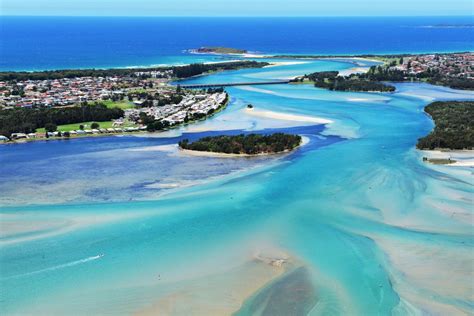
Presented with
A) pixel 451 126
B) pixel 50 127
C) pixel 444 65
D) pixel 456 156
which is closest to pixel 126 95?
pixel 50 127

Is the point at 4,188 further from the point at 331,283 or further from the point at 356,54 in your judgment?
the point at 356,54

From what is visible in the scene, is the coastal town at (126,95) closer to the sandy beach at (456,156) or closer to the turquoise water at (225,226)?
the turquoise water at (225,226)

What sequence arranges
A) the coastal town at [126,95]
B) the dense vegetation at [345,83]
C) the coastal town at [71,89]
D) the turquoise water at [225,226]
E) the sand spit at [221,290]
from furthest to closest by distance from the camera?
the dense vegetation at [345,83], the coastal town at [71,89], the coastal town at [126,95], the turquoise water at [225,226], the sand spit at [221,290]

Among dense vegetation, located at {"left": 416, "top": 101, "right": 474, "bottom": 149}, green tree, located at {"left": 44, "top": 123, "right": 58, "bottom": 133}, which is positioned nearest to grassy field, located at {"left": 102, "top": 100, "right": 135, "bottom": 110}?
green tree, located at {"left": 44, "top": 123, "right": 58, "bottom": 133}

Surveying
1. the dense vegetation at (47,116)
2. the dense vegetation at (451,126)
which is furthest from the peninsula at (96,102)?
the dense vegetation at (451,126)

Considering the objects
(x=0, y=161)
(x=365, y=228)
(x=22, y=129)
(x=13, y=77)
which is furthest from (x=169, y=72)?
(x=365, y=228)

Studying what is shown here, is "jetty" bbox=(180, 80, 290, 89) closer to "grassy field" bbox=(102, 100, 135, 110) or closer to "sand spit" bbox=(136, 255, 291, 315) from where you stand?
"grassy field" bbox=(102, 100, 135, 110)

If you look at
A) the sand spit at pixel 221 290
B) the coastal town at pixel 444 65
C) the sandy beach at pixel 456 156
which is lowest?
the sand spit at pixel 221 290
